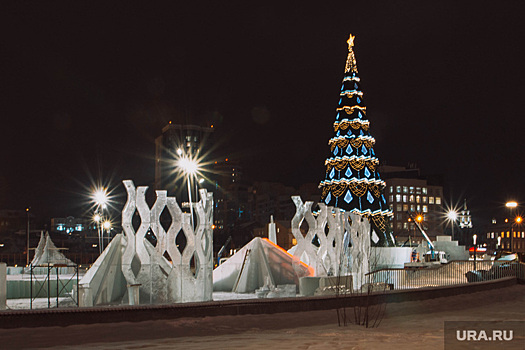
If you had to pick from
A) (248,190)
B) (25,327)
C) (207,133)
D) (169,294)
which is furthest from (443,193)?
(25,327)

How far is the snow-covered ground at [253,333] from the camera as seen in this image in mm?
10555

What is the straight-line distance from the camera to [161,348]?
10188mm

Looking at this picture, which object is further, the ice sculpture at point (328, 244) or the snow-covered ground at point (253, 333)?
the ice sculpture at point (328, 244)

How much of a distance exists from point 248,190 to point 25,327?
120854mm

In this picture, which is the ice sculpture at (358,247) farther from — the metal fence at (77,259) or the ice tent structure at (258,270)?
the metal fence at (77,259)

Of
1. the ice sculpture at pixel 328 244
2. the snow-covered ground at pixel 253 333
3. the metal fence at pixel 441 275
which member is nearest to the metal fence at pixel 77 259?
the ice sculpture at pixel 328 244

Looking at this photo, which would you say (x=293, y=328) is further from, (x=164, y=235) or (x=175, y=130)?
(x=175, y=130)

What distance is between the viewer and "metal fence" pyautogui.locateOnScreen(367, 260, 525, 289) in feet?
84.3

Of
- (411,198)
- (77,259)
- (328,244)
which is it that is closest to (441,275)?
(328,244)

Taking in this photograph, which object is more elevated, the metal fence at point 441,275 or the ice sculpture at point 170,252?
the ice sculpture at point 170,252

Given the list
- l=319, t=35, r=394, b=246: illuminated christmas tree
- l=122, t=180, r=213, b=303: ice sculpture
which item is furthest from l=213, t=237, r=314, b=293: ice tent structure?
l=319, t=35, r=394, b=246: illuminated christmas tree

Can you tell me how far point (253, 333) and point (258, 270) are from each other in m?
13.4

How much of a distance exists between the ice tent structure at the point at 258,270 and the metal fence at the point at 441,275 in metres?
3.46

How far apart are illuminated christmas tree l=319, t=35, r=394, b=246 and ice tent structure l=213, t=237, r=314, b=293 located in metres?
14.8
